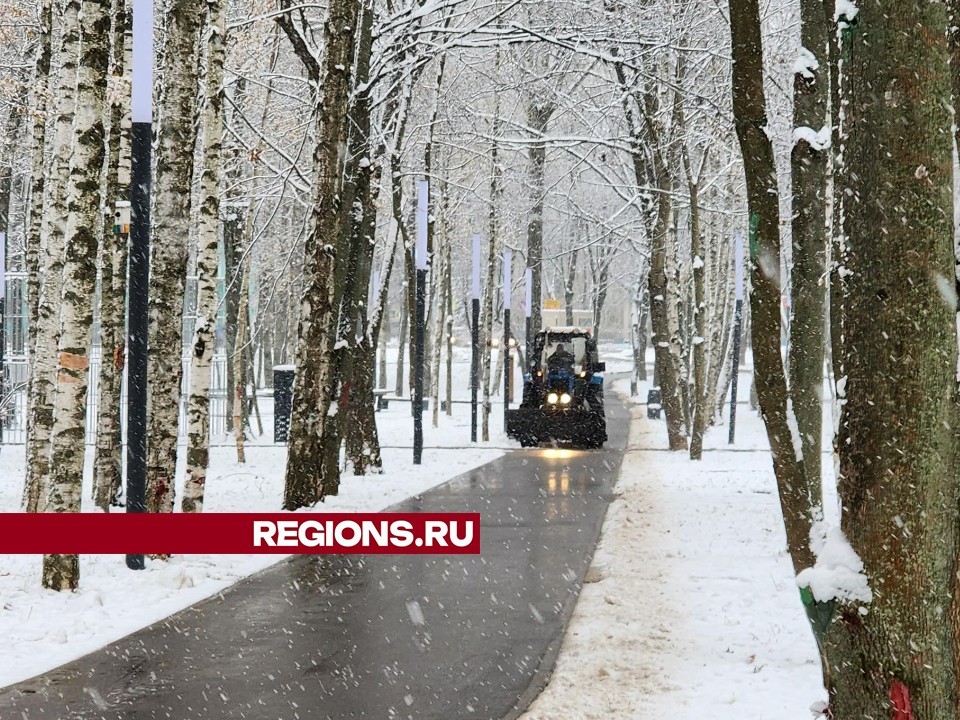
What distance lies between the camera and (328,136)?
1349 cm

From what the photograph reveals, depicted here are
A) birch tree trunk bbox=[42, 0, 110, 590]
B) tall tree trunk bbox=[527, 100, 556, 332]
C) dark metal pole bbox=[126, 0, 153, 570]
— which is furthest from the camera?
tall tree trunk bbox=[527, 100, 556, 332]

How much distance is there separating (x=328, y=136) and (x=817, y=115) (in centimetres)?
598

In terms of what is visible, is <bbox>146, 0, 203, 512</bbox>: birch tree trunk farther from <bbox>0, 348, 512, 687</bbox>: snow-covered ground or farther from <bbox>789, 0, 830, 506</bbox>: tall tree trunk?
<bbox>789, 0, 830, 506</bbox>: tall tree trunk

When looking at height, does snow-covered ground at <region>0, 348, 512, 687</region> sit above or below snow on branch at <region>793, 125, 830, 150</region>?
below

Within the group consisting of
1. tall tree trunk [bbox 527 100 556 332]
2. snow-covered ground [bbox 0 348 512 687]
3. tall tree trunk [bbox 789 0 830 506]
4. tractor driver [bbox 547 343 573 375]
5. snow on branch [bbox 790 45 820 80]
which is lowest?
snow-covered ground [bbox 0 348 512 687]

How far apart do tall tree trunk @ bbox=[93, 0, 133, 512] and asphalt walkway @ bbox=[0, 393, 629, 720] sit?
361 centimetres

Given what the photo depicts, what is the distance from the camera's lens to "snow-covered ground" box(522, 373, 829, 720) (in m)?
6.48

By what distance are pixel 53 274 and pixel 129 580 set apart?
314 cm

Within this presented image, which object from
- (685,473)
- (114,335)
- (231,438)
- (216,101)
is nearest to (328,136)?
(216,101)

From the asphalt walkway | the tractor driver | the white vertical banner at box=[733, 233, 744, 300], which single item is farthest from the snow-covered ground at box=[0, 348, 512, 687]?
the white vertical banner at box=[733, 233, 744, 300]

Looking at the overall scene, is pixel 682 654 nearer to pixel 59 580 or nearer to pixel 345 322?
pixel 59 580

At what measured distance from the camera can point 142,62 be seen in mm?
9758

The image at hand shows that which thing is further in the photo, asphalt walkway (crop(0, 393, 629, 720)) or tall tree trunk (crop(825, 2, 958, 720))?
asphalt walkway (crop(0, 393, 629, 720))

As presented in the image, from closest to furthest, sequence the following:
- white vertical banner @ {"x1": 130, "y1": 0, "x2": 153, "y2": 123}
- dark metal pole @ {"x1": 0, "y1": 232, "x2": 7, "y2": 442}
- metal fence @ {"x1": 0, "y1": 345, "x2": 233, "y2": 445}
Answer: white vertical banner @ {"x1": 130, "y1": 0, "x2": 153, "y2": 123} → dark metal pole @ {"x1": 0, "y1": 232, "x2": 7, "y2": 442} → metal fence @ {"x1": 0, "y1": 345, "x2": 233, "y2": 445}
